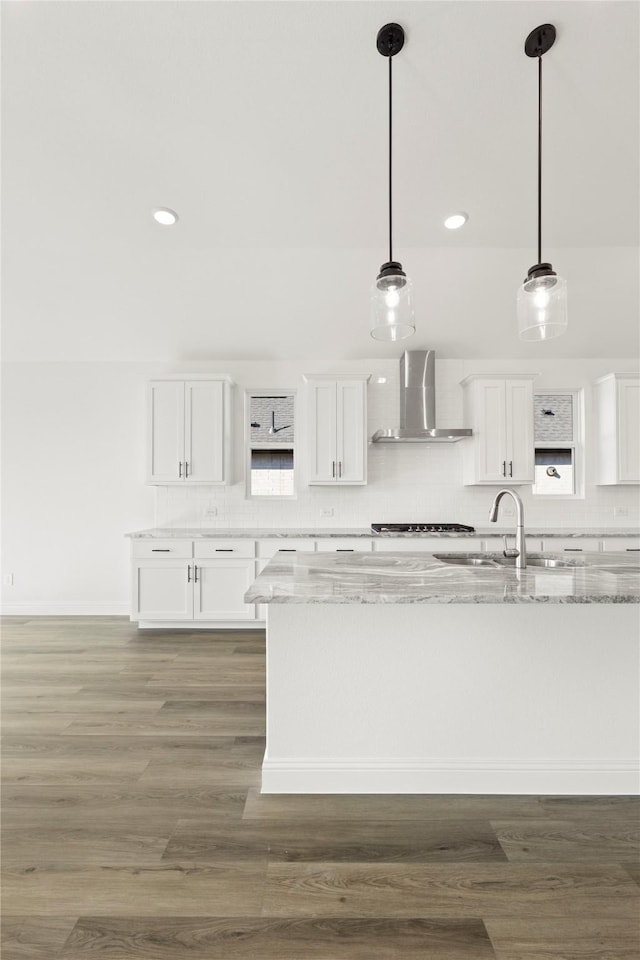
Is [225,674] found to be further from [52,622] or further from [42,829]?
[52,622]

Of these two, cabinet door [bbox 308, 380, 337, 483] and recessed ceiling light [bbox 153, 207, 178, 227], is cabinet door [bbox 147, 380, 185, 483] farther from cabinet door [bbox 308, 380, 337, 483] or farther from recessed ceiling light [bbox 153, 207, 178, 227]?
recessed ceiling light [bbox 153, 207, 178, 227]

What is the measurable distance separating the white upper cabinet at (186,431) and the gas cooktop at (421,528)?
1635mm

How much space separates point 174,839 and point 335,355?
14.2 feet

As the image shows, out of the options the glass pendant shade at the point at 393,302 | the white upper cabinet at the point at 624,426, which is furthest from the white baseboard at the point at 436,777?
the white upper cabinet at the point at 624,426

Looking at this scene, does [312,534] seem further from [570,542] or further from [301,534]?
[570,542]

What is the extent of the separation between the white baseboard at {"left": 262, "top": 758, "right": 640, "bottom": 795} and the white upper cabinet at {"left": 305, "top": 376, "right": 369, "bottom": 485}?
3.07m

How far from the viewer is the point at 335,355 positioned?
17.0 ft

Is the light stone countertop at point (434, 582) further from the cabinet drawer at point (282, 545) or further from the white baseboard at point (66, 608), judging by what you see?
the white baseboard at point (66, 608)

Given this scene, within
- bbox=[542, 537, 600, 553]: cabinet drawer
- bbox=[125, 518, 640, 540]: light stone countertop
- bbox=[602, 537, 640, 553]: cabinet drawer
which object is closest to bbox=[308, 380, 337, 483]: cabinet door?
bbox=[125, 518, 640, 540]: light stone countertop

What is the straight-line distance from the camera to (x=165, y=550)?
15.1 ft

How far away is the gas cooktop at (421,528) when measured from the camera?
4.65 meters

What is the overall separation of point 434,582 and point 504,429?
3347 millimetres

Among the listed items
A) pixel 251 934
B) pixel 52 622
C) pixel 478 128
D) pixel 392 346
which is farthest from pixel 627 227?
pixel 52 622

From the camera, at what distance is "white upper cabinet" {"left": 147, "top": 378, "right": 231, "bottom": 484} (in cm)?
481
